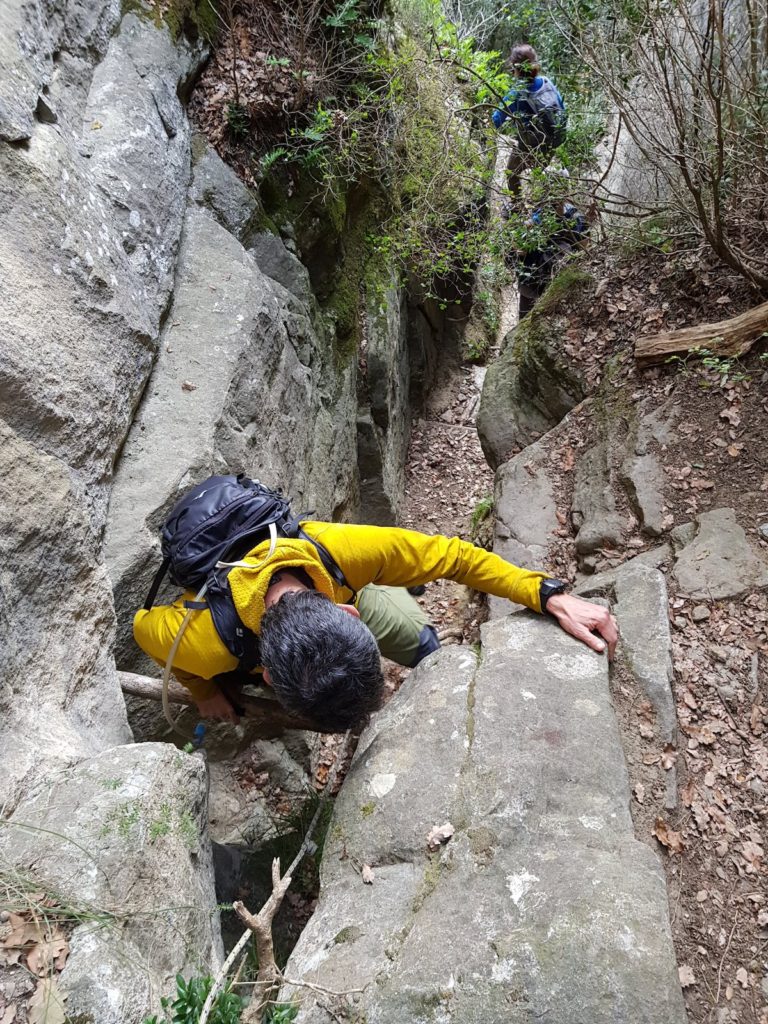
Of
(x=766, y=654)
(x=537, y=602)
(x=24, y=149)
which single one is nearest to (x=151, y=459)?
(x=24, y=149)

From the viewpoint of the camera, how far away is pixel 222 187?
5426mm

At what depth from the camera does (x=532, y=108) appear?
707 centimetres

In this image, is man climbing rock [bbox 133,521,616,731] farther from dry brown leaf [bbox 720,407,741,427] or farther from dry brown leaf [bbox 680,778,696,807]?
dry brown leaf [bbox 720,407,741,427]

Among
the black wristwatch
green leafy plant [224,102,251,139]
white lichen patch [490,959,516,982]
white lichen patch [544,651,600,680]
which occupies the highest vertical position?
green leafy plant [224,102,251,139]

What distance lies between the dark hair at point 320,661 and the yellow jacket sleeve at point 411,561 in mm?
478

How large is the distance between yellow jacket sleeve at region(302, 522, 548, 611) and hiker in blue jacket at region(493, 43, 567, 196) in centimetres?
522

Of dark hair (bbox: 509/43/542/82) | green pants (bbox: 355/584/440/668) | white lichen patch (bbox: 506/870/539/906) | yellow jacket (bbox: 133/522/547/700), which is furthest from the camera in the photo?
dark hair (bbox: 509/43/542/82)

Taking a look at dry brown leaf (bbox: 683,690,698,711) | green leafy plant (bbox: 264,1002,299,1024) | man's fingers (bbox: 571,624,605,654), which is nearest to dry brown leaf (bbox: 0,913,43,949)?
green leafy plant (bbox: 264,1002,299,1024)

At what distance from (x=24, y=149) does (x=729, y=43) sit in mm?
4542

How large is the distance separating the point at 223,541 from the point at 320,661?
85cm

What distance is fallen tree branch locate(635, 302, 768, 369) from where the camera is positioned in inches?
194

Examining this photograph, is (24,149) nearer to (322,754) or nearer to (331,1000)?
(331,1000)

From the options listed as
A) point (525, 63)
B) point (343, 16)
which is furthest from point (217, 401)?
point (525, 63)

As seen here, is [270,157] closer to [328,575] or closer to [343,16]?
[343,16]
